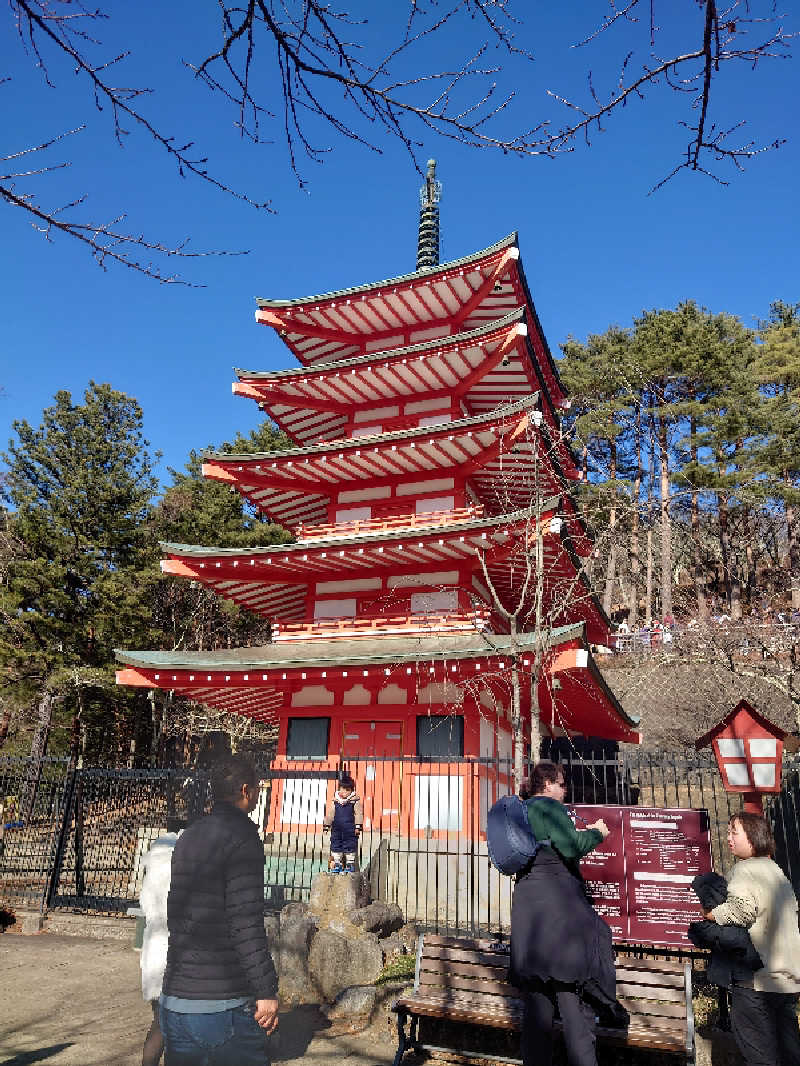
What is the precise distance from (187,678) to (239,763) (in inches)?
484

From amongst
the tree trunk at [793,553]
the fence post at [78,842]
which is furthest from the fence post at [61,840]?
the tree trunk at [793,553]

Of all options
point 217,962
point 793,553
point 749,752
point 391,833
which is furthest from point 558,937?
point 793,553

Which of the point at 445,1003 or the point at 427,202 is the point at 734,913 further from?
the point at 427,202

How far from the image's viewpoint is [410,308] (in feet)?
59.0

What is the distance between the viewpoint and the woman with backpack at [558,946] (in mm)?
3396

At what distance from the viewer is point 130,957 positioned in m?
8.28

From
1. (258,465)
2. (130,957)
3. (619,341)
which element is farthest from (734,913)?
(619,341)

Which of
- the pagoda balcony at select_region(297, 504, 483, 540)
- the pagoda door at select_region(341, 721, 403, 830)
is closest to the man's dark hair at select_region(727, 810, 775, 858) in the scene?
the pagoda door at select_region(341, 721, 403, 830)

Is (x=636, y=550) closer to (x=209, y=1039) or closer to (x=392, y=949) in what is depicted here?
(x=392, y=949)

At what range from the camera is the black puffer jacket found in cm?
275

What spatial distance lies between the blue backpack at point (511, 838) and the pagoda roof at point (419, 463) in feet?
33.7

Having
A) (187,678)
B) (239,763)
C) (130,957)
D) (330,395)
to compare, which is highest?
(330,395)

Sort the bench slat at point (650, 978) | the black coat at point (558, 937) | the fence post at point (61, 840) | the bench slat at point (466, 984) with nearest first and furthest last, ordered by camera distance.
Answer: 1. the black coat at point (558, 937)
2. the bench slat at point (650, 978)
3. the bench slat at point (466, 984)
4. the fence post at point (61, 840)

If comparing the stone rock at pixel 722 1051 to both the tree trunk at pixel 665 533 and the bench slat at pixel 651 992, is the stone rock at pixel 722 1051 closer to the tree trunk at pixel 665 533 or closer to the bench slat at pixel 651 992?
the bench slat at pixel 651 992
